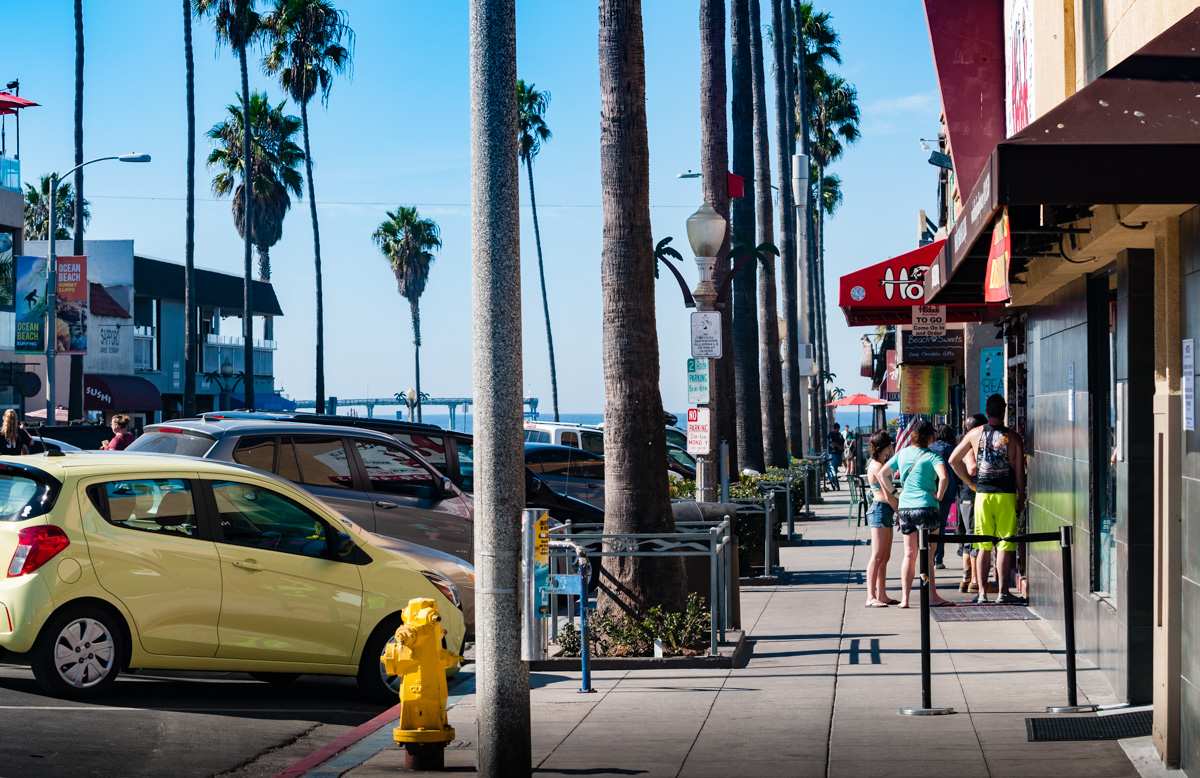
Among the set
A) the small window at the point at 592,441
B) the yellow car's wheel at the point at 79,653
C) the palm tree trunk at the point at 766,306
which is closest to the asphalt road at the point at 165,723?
the yellow car's wheel at the point at 79,653

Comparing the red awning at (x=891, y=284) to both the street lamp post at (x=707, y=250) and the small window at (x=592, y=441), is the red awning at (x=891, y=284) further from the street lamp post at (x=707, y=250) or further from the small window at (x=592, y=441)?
the small window at (x=592, y=441)

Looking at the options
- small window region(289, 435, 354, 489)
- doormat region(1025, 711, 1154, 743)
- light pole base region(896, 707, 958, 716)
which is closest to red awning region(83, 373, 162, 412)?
small window region(289, 435, 354, 489)

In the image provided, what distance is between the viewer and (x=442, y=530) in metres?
17.1

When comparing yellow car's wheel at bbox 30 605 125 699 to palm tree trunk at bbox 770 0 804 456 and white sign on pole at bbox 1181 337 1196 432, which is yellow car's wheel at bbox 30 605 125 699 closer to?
white sign on pole at bbox 1181 337 1196 432

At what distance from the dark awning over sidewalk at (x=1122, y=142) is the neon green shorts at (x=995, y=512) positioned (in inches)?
314

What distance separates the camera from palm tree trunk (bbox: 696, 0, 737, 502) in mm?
23672

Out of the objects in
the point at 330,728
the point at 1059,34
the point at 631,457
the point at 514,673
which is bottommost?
the point at 330,728

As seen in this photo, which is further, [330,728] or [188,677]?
[188,677]

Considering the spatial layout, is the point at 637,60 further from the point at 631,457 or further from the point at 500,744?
the point at 500,744

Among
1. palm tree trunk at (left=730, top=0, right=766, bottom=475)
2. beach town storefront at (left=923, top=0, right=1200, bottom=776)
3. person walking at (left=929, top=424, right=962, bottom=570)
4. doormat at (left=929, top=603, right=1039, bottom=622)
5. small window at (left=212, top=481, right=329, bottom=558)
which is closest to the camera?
beach town storefront at (left=923, top=0, right=1200, bottom=776)

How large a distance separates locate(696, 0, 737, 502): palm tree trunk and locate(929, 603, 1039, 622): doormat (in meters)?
7.39

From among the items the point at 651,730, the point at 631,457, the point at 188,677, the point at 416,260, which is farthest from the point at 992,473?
the point at 416,260

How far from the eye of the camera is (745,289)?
32188mm

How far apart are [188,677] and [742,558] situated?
29.6ft
